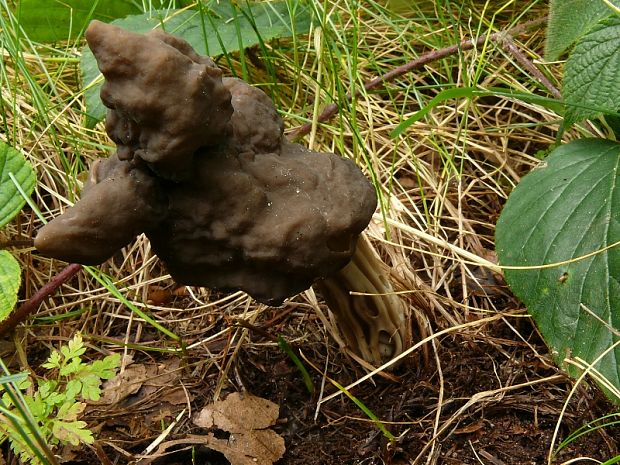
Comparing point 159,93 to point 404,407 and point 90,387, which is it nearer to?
point 90,387

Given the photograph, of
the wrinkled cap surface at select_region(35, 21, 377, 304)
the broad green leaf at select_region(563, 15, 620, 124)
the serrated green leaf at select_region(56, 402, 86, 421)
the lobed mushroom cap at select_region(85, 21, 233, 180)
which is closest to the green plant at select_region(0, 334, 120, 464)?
the serrated green leaf at select_region(56, 402, 86, 421)

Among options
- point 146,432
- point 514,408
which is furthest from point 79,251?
point 514,408

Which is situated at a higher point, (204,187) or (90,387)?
(204,187)

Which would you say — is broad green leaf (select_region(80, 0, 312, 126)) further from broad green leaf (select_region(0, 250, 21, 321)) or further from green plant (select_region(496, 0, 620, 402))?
green plant (select_region(496, 0, 620, 402))

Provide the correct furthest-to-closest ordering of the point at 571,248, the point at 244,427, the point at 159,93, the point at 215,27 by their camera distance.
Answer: the point at 215,27 < the point at 244,427 < the point at 571,248 < the point at 159,93

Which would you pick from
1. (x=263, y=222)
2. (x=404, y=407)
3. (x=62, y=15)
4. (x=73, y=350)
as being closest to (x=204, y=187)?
(x=263, y=222)

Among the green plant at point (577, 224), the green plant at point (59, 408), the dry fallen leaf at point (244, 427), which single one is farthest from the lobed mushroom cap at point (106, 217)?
the green plant at point (577, 224)
